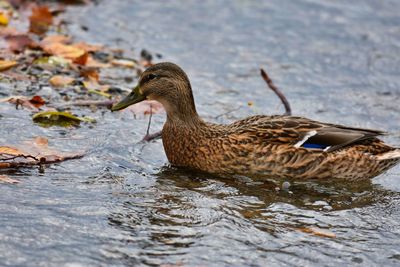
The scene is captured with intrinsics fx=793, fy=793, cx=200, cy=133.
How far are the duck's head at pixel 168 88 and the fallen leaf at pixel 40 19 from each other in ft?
13.5

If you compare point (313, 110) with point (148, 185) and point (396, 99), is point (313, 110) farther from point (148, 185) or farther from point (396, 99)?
point (148, 185)

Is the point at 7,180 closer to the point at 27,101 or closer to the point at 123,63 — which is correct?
the point at 27,101

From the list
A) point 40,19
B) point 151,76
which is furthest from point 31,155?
point 40,19

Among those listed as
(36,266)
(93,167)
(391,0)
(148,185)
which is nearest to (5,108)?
(93,167)

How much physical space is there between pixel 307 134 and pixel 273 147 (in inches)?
15.9

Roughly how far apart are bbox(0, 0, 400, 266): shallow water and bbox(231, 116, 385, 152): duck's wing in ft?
1.46

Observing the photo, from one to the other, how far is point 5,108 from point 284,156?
124 inches

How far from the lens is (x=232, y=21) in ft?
47.9

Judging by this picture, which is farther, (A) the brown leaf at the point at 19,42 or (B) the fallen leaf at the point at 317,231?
(A) the brown leaf at the point at 19,42

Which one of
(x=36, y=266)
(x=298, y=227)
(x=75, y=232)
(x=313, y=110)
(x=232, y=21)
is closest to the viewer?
(x=36, y=266)

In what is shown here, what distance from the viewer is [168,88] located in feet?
28.7

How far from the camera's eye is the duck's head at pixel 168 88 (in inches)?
341

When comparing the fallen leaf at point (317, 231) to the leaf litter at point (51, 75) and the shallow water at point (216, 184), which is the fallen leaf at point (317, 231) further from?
the leaf litter at point (51, 75)

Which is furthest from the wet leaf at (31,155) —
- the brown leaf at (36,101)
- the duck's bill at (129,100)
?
the brown leaf at (36,101)
